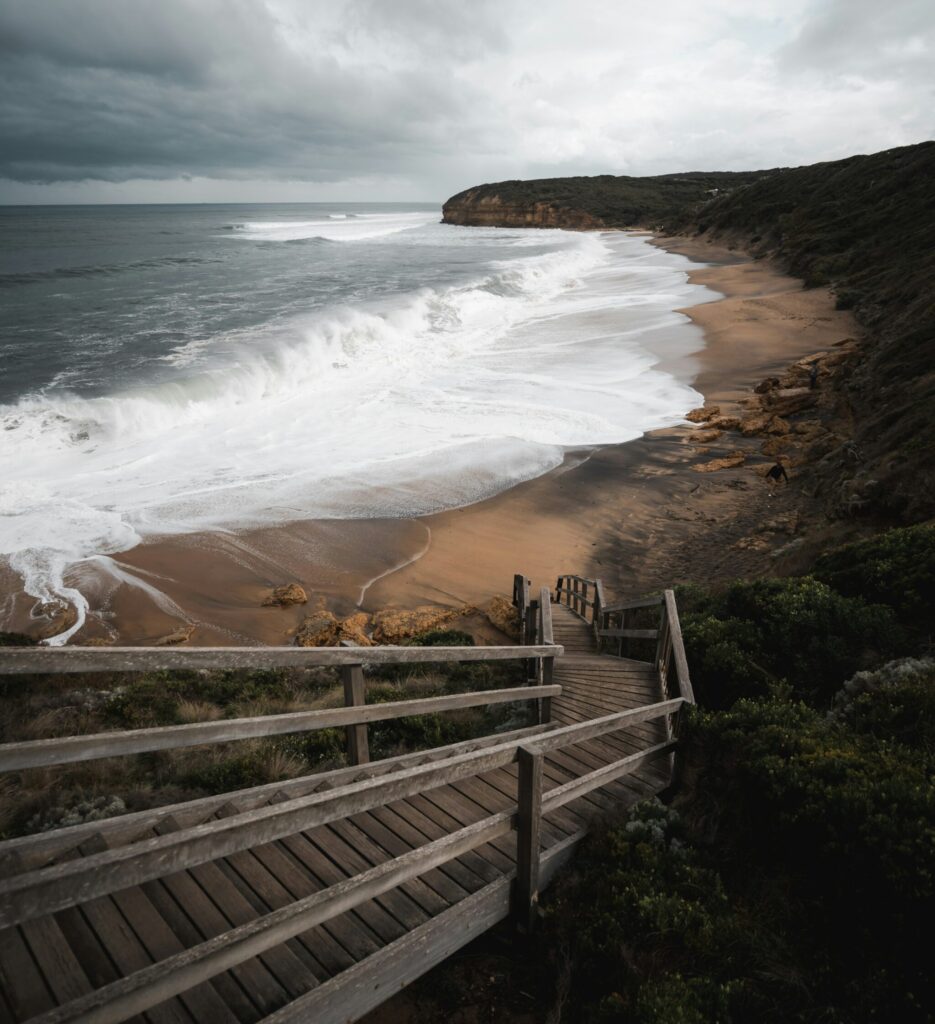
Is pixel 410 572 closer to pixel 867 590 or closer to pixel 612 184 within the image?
pixel 867 590

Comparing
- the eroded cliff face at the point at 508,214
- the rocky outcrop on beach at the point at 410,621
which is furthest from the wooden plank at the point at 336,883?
the eroded cliff face at the point at 508,214

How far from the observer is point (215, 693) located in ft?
25.0

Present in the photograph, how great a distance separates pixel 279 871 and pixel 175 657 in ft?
4.17

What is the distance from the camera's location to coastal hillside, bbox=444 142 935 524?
417 inches

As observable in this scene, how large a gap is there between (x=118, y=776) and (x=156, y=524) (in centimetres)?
921

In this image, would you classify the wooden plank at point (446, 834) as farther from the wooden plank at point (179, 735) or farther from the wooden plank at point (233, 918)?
the wooden plank at point (233, 918)

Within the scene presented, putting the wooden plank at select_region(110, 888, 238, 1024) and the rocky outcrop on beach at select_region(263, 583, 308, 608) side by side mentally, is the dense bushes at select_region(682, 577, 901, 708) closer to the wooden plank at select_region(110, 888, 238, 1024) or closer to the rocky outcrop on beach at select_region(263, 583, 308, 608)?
the wooden plank at select_region(110, 888, 238, 1024)

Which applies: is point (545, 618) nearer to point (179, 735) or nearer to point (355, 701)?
point (355, 701)

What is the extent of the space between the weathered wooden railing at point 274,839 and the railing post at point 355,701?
0.83m

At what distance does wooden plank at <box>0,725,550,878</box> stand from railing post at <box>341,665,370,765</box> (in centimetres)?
14

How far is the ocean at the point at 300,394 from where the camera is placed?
14.5 metres

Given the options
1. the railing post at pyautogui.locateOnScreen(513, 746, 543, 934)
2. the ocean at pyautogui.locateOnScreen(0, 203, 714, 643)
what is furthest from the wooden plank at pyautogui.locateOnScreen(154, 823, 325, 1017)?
the ocean at pyautogui.locateOnScreen(0, 203, 714, 643)

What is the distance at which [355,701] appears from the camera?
3.87 m

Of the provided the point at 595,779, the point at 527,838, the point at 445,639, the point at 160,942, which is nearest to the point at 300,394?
the point at 445,639
